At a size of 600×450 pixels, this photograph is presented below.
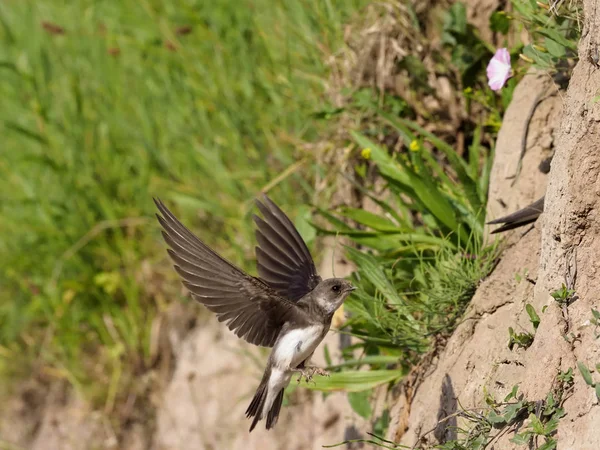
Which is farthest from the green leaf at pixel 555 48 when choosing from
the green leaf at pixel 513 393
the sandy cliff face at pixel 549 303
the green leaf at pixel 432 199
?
the green leaf at pixel 513 393

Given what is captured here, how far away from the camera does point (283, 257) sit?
3.55 metres

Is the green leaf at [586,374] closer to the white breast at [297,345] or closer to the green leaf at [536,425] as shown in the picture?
the green leaf at [536,425]

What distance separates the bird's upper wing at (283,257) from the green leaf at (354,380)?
0.36 meters

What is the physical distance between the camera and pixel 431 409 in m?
3.23

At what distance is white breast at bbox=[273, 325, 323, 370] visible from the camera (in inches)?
132

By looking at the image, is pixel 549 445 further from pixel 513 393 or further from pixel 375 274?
pixel 375 274

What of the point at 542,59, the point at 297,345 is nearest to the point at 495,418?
the point at 297,345

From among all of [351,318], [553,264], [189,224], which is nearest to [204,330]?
[189,224]

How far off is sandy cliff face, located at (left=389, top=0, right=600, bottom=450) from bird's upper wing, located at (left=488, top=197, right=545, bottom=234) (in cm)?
5

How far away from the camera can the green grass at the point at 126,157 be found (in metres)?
5.12

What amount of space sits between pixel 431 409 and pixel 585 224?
984 millimetres

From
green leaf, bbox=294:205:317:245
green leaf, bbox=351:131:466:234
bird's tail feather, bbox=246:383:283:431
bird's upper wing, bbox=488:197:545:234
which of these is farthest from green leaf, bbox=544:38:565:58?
bird's tail feather, bbox=246:383:283:431

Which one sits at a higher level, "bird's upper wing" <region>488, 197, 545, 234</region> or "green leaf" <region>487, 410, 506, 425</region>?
"bird's upper wing" <region>488, 197, 545, 234</region>

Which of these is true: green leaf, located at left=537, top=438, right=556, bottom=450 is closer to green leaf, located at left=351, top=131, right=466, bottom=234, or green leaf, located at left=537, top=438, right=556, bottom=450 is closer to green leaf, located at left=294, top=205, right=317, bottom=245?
green leaf, located at left=351, top=131, right=466, bottom=234
